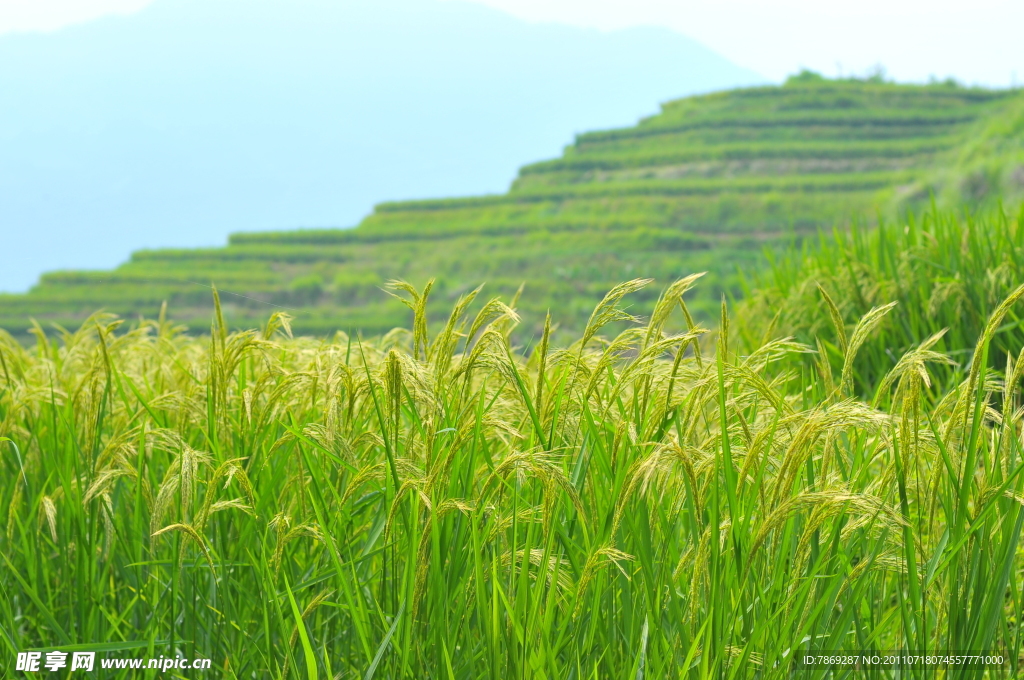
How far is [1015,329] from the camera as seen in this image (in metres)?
3.19

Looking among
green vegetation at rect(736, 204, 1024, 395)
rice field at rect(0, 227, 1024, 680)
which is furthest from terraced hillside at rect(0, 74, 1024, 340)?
rice field at rect(0, 227, 1024, 680)

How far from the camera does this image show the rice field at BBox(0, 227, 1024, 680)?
1247 millimetres

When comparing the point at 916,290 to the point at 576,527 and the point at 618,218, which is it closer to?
the point at 576,527

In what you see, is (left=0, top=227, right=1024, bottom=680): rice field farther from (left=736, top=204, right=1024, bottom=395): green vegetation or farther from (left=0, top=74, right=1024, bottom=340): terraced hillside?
(left=0, top=74, right=1024, bottom=340): terraced hillside

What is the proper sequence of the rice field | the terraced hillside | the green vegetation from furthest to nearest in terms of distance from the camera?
1. the terraced hillside
2. the green vegetation
3. the rice field

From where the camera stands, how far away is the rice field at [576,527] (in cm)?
125

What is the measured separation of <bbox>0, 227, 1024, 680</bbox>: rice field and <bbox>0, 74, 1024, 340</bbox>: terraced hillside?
88.5 feet

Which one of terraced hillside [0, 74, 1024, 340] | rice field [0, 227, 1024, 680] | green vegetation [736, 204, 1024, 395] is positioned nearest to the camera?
rice field [0, 227, 1024, 680]

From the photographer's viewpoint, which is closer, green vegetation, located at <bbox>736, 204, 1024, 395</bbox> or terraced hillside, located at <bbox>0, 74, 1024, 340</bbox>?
green vegetation, located at <bbox>736, 204, 1024, 395</bbox>

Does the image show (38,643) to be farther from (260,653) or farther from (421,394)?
(421,394)

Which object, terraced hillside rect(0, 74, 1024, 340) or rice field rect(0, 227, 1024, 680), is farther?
terraced hillside rect(0, 74, 1024, 340)

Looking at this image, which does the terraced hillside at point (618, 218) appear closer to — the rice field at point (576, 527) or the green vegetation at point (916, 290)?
the green vegetation at point (916, 290)

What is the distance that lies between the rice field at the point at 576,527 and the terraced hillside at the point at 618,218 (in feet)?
88.5

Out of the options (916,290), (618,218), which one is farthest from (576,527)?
(618,218)
